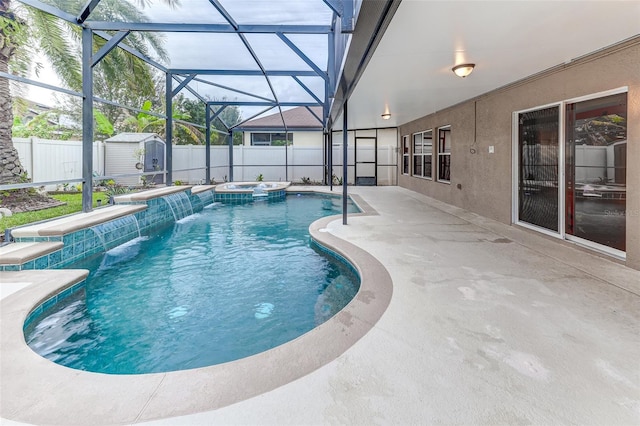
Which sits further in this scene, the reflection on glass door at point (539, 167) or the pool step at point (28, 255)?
the reflection on glass door at point (539, 167)

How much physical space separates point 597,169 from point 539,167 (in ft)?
3.58

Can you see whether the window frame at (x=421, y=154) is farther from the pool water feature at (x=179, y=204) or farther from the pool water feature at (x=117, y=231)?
the pool water feature at (x=117, y=231)

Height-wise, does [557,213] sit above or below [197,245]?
above

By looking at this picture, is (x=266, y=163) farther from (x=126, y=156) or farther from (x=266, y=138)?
(x=126, y=156)

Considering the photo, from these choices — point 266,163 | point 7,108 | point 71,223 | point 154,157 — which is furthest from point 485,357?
point 266,163

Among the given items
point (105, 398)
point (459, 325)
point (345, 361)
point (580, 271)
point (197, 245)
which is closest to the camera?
point (105, 398)

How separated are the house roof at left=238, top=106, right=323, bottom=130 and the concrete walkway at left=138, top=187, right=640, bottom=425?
45.4 feet

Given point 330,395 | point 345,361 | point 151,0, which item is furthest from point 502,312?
point 151,0

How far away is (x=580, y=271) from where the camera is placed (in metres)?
3.90

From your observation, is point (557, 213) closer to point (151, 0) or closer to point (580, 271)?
point (580, 271)

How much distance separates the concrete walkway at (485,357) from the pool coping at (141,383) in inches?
4.0

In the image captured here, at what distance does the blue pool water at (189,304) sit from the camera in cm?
273

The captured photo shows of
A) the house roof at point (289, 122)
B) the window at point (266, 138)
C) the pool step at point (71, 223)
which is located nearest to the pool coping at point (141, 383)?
the pool step at point (71, 223)

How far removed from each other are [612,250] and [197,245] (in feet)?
19.5
